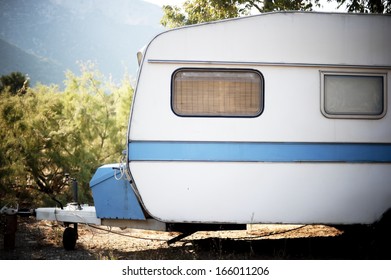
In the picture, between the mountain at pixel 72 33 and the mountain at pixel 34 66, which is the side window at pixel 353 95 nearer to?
the mountain at pixel 72 33

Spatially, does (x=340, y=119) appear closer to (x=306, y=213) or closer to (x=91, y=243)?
(x=306, y=213)

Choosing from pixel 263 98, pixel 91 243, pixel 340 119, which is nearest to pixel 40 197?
pixel 91 243

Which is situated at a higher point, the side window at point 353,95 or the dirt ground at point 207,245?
the side window at point 353,95

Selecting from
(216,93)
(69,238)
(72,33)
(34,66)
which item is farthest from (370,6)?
(72,33)

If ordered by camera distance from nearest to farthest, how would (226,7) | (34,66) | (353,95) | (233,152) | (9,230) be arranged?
(233,152), (353,95), (9,230), (226,7), (34,66)

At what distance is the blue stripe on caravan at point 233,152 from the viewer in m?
4.43

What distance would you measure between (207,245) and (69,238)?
1971 millimetres

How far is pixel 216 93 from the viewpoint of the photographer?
453 cm

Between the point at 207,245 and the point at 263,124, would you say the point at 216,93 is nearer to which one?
the point at 263,124

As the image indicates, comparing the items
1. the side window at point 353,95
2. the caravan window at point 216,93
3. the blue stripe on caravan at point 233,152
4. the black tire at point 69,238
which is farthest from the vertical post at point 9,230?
the side window at point 353,95

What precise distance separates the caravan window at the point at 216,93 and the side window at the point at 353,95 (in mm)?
833

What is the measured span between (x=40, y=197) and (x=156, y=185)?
426 centimetres

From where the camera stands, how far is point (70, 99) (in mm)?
9133

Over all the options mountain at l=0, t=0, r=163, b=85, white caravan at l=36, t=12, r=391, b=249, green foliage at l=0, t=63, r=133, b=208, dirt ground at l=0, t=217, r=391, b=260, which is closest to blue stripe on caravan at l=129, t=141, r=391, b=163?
white caravan at l=36, t=12, r=391, b=249
